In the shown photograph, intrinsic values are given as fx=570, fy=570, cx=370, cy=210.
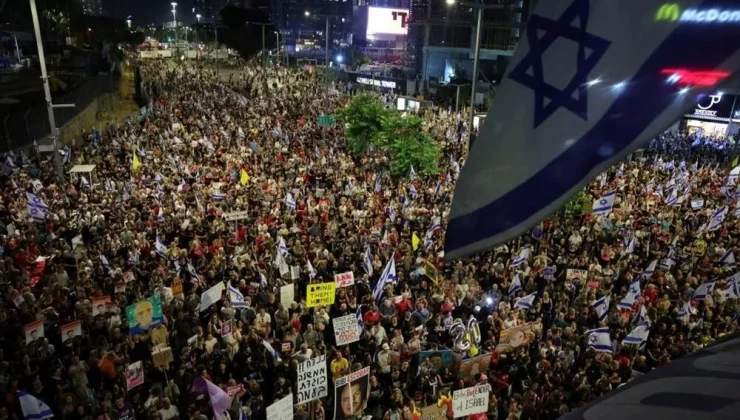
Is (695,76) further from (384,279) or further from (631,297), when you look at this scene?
(631,297)

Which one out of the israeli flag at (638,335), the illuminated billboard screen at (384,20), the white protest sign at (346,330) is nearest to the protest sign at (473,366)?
the white protest sign at (346,330)

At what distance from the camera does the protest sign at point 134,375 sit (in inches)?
347

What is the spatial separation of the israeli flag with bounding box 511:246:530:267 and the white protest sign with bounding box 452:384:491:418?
5762 mm

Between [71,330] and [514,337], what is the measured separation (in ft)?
25.9

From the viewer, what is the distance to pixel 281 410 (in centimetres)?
816

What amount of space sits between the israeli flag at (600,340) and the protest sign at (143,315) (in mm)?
7864

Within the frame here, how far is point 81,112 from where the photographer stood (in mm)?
34969

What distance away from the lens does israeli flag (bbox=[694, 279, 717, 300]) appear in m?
12.2

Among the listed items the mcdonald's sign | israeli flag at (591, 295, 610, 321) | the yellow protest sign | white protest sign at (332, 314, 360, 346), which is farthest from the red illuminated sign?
israeli flag at (591, 295, 610, 321)

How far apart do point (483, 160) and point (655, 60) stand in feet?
3.31

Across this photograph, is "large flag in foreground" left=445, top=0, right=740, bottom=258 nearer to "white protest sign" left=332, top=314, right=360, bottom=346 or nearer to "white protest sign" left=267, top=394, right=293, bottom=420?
"white protest sign" left=267, top=394, right=293, bottom=420

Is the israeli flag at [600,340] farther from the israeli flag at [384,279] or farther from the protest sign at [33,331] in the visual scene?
the protest sign at [33,331]

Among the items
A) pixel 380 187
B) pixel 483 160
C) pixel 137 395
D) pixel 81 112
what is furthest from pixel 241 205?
pixel 81 112

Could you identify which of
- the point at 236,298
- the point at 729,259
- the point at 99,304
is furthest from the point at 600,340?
the point at 99,304
